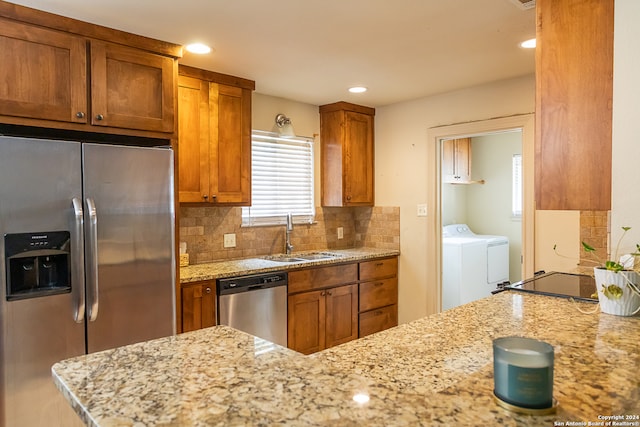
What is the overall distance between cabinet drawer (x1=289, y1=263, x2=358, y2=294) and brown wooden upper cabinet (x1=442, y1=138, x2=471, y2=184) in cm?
232

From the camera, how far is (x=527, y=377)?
76 centimetres

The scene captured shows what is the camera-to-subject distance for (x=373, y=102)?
4.19 metres

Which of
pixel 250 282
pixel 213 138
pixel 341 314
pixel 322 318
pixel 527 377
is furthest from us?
pixel 341 314

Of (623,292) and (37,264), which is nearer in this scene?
(623,292)

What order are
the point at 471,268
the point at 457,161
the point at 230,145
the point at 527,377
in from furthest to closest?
the point at 457,161 < the point at 471,268 < the point at 230,145 < the point at 527,377

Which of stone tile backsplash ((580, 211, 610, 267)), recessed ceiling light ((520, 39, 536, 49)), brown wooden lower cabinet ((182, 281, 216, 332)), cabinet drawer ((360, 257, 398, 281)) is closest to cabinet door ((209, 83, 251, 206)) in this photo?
brown wooden lower cabinet ((182, 281, 216, 332))

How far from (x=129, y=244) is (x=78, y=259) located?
0.84ft

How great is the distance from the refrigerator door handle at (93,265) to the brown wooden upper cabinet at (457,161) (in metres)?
4.28

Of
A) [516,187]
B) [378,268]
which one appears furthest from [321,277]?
[516,187]

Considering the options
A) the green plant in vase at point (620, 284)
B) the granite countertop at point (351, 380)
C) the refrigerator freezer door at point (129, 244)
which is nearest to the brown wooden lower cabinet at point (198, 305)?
the refrigerator freezer door at point (129, 244)

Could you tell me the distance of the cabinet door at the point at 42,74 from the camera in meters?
2.06

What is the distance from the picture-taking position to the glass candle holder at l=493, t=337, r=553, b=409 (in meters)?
0.76

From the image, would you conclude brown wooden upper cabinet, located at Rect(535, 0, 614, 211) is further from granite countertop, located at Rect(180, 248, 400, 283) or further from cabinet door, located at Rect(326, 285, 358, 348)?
cabinet door, located at Rect(326, 285, 358, 348)

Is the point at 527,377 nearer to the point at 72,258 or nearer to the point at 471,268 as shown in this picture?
the point at 72,258
